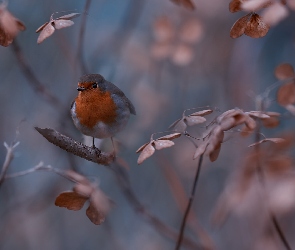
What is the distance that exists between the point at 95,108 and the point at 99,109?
0.01m

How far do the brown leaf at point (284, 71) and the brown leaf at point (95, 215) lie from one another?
0.58 metres

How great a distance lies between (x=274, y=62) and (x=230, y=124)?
8.43 feet

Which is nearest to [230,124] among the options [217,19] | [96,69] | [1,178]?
[1,178]

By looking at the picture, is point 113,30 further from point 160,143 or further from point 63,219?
point 160,143

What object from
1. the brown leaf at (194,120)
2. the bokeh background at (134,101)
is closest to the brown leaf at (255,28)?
the brown leaf at (194,120)

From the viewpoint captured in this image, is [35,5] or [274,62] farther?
[274,62]

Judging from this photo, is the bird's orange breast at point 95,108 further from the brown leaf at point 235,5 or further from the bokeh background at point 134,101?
the bokeh background at point 134,101

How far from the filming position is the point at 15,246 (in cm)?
328

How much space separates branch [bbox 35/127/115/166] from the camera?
120cm

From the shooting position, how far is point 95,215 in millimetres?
1258

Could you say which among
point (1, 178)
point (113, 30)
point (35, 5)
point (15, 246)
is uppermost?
point (35, 5)

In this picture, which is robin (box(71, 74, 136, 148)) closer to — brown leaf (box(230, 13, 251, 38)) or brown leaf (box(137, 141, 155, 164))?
brown leaf (box(137, 141, 155, 164))

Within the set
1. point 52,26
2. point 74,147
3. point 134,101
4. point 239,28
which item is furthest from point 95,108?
point 134,101

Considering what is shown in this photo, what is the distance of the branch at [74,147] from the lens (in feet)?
3.92
